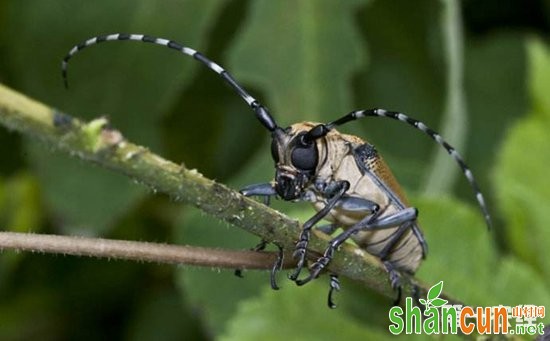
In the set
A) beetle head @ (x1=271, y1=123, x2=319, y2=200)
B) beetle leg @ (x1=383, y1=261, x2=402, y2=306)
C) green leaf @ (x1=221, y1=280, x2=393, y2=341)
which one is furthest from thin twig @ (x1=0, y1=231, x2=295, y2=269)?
green leaf @ (x1=221, y1=280, x2=393, y2=341)

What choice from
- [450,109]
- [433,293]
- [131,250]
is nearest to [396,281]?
[433,293]

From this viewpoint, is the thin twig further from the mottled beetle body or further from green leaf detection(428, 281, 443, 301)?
the mottled beetle body

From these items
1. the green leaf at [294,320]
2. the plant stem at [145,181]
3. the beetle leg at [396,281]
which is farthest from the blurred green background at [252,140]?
the plant stem at [145,181]

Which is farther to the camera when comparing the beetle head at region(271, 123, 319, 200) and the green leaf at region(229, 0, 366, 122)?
the green leaf at region(229, 0, 366, 122)

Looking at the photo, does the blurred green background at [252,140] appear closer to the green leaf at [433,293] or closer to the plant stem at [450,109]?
the plant stem at [450,109]

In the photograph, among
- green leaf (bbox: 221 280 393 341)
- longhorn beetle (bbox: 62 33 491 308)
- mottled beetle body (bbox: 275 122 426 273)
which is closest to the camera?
longhorn beetle (bbox: 62 33 491 308)

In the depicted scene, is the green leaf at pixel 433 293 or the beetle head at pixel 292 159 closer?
the green leaf at pixel 433 293

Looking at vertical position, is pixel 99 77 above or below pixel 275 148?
below

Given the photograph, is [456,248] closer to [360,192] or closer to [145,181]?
[360,192]
